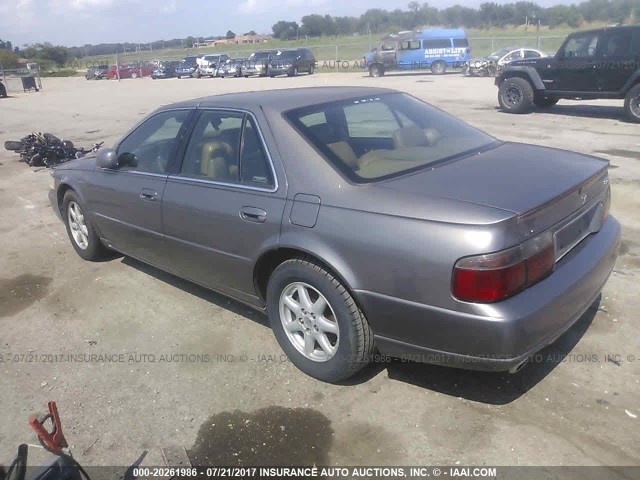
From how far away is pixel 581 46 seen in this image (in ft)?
40.9

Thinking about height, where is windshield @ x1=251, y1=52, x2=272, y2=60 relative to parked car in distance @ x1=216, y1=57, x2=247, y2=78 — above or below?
above

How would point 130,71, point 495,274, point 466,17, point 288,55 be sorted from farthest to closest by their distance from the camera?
point 466,17
point 130,71
point 288,55
point 495,274

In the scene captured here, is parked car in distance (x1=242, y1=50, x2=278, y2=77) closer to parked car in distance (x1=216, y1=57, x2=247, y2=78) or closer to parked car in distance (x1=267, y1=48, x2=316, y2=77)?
parked car in distance (x1=216, y1=57, x2=247, y2=78)

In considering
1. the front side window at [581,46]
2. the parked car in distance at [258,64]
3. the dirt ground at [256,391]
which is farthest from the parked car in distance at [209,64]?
the dirt ground at [256,391]

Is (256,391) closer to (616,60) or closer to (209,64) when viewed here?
(616,60)

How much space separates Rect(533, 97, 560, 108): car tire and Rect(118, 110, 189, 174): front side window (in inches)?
450

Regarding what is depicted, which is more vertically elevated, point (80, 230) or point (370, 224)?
point (370, 224)

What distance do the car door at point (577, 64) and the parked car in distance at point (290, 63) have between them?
2442 cm

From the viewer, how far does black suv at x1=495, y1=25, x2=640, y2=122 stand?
11617mm

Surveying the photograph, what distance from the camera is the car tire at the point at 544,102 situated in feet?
44.5

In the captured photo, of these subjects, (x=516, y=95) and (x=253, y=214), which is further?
(x=516, y=95)

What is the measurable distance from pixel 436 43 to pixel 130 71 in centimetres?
2993

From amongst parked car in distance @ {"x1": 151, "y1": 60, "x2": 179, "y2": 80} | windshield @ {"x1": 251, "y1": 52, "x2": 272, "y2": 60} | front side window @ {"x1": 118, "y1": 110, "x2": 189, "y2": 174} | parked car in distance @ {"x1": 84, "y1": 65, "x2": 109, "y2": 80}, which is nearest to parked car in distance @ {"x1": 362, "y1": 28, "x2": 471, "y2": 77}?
windshield @ {"x1": 251, "y1": 52, "x2": 272, "y2": 60}

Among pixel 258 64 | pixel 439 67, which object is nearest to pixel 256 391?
pixel 439 67
